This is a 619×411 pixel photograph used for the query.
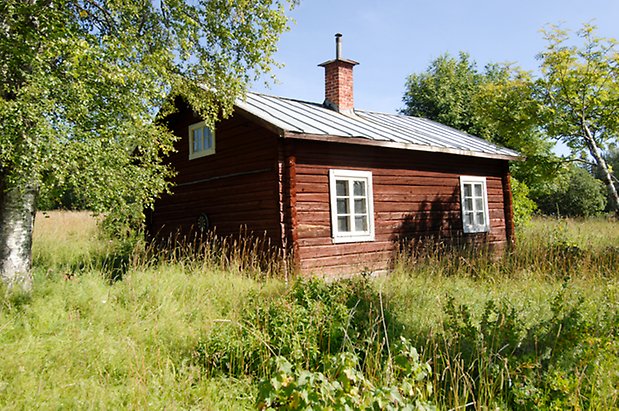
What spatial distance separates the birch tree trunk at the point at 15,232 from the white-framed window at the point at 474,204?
1040 centimetres

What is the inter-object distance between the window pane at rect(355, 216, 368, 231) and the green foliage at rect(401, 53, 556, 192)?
4101 mm

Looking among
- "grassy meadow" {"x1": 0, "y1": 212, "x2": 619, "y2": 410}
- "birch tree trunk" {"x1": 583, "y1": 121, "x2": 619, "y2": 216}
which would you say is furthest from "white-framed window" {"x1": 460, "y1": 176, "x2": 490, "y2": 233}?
"grassy meadow" {"x1": 0, "y1": 212, "x2": 619, "y2": 410}

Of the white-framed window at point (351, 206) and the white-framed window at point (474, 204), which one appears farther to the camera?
the white-framed window at point (474, 204)

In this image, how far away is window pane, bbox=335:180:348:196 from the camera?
34.4 ft

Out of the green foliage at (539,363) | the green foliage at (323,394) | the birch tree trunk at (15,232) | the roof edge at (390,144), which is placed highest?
the roof edge at (390,144)

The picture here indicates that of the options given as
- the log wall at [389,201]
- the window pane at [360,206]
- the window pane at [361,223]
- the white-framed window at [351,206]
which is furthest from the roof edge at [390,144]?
the window pane at [361,223]

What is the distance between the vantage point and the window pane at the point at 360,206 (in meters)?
10.8

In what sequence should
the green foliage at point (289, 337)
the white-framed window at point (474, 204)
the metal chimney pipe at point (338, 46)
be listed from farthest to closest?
the white-framed window at point (474, 204)
the metal chimney pipe at point (338, 46)
the green foliage at point (289, 337)

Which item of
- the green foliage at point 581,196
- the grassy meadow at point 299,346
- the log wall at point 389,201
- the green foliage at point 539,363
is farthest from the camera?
the green foliage at point 581,196

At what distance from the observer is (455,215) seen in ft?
42.7

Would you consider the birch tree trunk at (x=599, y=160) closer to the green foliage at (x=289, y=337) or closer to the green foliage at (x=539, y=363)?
the green foliage at (x=539, y=363)

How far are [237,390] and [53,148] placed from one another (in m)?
4.03

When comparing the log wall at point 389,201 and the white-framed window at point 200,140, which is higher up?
the white-framed window at point 200,140

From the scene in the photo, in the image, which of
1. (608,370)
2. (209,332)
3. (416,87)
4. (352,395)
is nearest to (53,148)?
(209,332)
